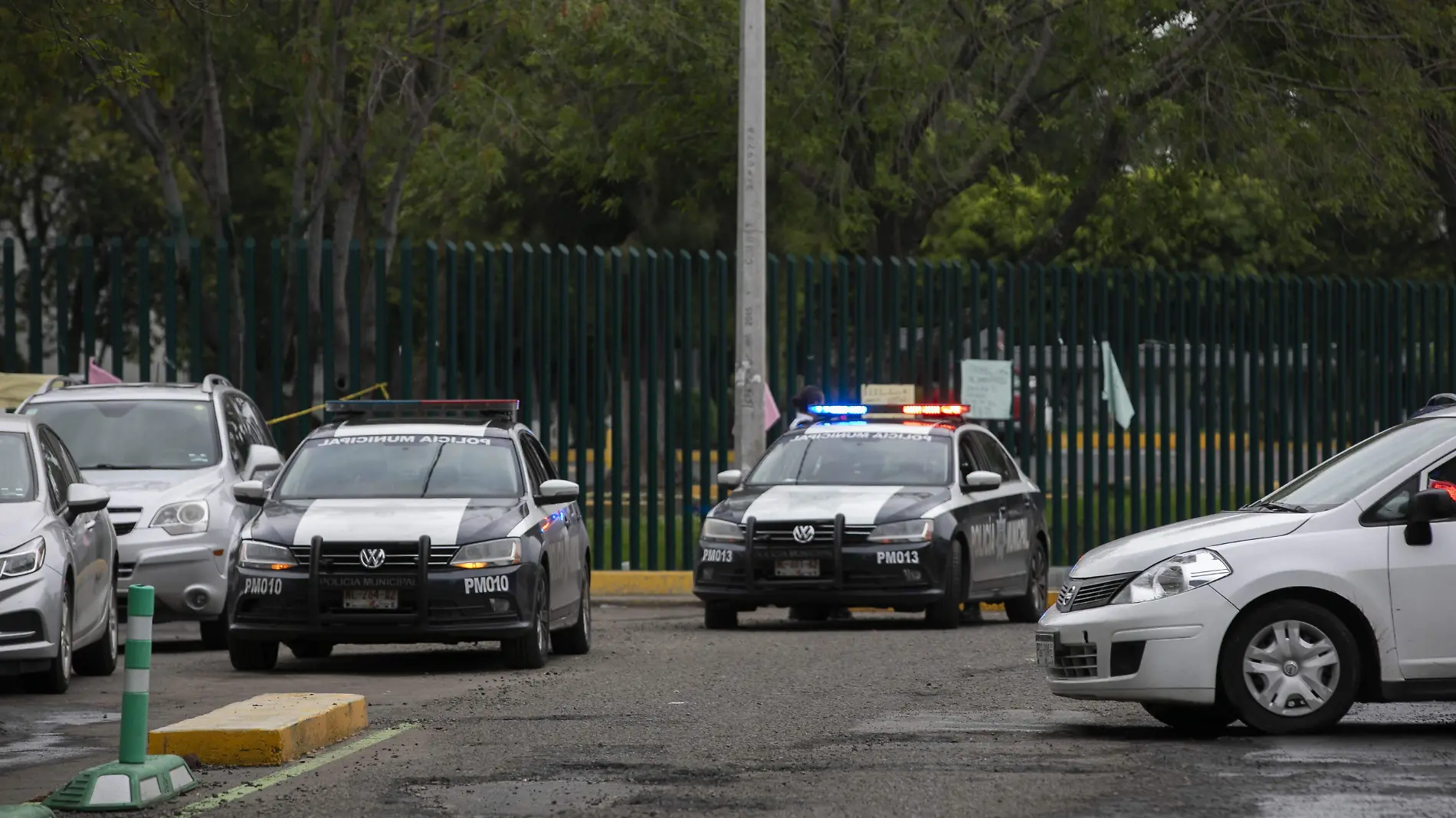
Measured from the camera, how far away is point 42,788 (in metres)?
9.30

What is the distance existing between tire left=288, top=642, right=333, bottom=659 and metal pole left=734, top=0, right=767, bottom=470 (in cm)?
651

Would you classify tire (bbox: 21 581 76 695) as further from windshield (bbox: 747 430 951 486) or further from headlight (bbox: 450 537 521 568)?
windshield (bbox: 747 430 951 486)

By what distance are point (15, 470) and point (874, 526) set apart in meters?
6.56

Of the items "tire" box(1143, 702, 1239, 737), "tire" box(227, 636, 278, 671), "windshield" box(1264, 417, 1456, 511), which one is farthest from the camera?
"tire" box(227, 636, 278, 671)

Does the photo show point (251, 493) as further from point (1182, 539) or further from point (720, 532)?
point (1182, 539)

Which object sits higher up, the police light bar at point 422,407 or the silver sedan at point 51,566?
the police light bar at point 422,407

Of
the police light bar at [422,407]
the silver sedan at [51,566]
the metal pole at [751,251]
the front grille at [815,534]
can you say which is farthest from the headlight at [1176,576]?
the metal pole at [751,251]

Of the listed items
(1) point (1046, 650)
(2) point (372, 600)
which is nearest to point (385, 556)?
(2) point (372, 600)

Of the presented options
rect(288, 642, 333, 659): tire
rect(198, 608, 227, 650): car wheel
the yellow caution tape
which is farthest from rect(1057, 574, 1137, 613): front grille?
the yellow caution tape

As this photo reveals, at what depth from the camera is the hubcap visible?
414 inches

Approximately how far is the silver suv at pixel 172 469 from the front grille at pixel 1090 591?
21.9 feet

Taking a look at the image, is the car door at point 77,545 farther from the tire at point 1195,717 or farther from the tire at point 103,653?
the tire at point 1195,717

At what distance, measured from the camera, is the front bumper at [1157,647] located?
1049 cm

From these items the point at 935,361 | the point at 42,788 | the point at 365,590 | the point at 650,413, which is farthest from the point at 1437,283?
the point at 42,788
